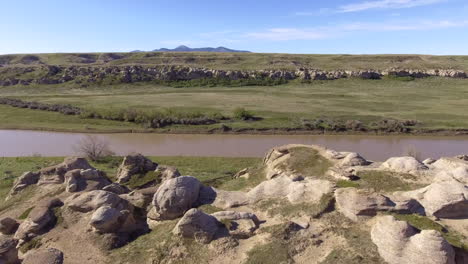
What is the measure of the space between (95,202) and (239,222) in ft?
24.5

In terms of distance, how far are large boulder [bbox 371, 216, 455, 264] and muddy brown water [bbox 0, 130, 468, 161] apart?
2543 cm

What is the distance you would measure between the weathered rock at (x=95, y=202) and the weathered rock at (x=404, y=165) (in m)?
13.2

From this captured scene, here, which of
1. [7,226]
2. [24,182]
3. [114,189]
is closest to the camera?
[7,226]

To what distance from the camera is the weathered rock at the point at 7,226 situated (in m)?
17.8

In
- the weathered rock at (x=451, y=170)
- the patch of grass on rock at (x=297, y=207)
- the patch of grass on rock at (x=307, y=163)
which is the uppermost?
the weathered rock at (x=451, y=170)

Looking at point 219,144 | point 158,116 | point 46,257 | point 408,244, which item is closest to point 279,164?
point 408,244

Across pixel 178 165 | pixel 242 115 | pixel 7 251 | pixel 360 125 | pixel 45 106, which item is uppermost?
pixel 7 251

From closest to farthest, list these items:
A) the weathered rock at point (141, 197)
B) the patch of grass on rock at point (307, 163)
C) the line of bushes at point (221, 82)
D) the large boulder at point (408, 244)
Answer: the large boulder at point (408, 244)
the weathered rock at point (141, 197)
the patch of grass on rock at point (307, 163)
the line of bushes at point (221, 82)

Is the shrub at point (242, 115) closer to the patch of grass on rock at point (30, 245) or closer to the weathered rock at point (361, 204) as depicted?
the weathered rock at point (361, 204)

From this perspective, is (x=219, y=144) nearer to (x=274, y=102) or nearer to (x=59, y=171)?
(x=59, y=171)

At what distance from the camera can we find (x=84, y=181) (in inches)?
847

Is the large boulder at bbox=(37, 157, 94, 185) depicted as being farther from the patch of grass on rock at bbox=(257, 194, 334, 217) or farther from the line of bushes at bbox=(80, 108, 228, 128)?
the line of bushes at bbox=(80, 108, 228, 128)

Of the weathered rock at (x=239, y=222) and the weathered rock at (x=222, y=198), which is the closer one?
the weathered rock at (x=239, y=222)

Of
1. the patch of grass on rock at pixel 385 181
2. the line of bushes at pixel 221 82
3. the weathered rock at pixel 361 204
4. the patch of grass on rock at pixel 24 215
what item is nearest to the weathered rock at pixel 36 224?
the patch of grass on rock at pixel 24 215
